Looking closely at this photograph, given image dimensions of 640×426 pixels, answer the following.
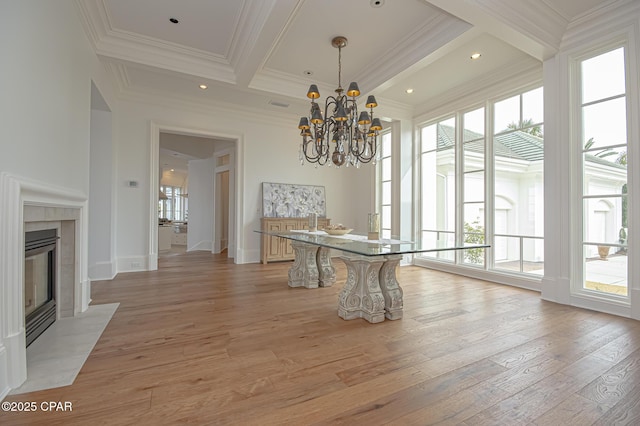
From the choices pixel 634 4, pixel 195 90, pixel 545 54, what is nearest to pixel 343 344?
pixel 545 54

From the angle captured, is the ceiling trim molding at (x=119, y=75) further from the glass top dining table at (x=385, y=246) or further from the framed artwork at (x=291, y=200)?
the glass top dining table at (x=385, y=246)

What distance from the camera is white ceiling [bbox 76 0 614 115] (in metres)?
3.04

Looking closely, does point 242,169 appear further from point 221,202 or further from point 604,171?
point 604,171

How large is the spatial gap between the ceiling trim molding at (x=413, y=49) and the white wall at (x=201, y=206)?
205 inches

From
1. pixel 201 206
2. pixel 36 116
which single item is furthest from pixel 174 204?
pixel 36 116

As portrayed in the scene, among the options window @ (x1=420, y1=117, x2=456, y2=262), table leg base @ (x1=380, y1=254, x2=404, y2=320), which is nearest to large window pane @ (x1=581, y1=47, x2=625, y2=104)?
window @ (x1=420, y1=117, x2=456, y2=262)

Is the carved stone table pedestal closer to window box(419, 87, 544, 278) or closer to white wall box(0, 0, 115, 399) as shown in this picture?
window box(419, 87, 544, 278)

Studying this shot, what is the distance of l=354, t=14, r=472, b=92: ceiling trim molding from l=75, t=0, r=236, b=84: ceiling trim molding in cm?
210

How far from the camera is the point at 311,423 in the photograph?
1390 millimetres

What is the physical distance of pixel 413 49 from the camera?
12.3 feet

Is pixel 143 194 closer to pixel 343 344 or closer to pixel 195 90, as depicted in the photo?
pixel 195 90

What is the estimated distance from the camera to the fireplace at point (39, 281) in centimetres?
218

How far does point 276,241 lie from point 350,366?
4185 millimetres

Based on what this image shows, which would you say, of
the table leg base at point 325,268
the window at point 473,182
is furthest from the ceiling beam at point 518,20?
the table leg base at point 325,268
